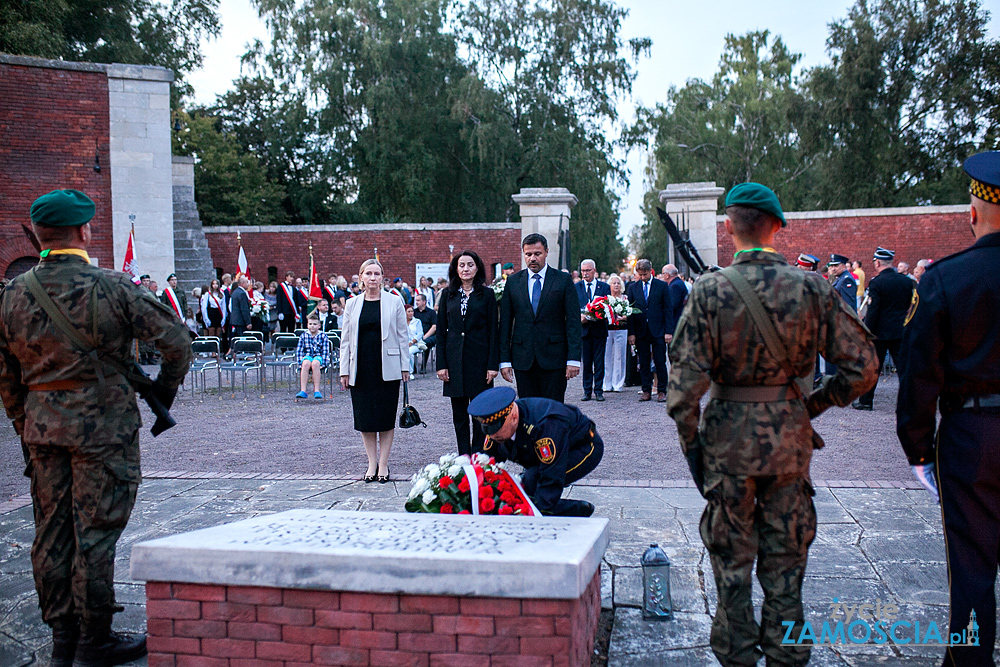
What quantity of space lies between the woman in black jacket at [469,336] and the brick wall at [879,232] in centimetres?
1609

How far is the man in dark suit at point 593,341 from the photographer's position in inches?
463

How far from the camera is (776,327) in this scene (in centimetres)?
307

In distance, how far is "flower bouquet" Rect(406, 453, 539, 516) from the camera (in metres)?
4.14

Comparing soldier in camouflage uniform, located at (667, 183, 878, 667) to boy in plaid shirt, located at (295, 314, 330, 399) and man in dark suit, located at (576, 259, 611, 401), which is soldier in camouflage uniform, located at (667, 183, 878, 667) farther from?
boy in plaid shirt, located at (295, 314, 330, 399)

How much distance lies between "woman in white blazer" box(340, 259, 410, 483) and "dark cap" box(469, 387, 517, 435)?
2511 mm

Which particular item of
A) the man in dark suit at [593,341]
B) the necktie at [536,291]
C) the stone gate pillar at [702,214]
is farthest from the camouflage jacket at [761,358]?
the stone gate pillar at [702,214]

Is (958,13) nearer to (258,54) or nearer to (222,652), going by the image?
(258,54)

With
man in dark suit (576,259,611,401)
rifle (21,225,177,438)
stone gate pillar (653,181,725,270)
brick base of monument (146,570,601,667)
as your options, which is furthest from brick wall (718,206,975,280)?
brick base of monument (146,570,601,667)

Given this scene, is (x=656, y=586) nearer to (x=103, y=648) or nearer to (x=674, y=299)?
(x=103, y=648)

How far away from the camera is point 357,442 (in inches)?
345

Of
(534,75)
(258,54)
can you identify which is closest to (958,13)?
(534,75)

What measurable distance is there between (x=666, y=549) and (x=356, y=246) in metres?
21.8

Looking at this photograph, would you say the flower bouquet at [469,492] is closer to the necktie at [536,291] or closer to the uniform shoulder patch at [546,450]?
the uniform shoulder patch at [546,450]

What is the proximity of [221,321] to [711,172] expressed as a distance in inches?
1142
